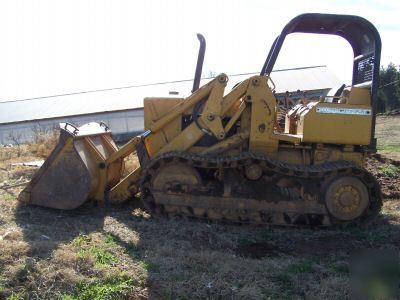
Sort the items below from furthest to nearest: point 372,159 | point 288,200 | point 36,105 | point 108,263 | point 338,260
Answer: point 36,105, point 372,159, point 288,200, point 338,260, point 108,263

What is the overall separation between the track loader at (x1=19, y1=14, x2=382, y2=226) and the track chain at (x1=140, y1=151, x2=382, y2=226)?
1cm

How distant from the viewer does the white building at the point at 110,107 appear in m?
24.9

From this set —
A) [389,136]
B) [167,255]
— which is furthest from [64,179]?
[389,136]

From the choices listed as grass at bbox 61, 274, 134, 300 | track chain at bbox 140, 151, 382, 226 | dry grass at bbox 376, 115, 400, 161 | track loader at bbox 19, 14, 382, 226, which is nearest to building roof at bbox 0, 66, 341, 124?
dry grass at bbox 376, 115, 400, 161

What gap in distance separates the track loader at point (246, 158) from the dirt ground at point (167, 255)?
0.29 meters

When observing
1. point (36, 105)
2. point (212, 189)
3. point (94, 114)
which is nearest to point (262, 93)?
point (212, 189)

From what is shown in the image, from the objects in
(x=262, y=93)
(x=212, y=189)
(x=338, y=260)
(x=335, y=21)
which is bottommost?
(x=338, y=260)

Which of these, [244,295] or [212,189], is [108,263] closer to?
[244,295]

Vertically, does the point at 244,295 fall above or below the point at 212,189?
below

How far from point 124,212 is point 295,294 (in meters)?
3.54

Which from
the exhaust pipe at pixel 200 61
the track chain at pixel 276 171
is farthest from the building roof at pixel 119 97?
the track chain at pixel 276 171

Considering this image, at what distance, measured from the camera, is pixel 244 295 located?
15.0ft

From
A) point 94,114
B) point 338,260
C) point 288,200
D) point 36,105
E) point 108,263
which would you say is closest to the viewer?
point 108,263

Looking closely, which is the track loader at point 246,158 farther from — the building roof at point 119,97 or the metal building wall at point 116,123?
the building roof at point 119,97
